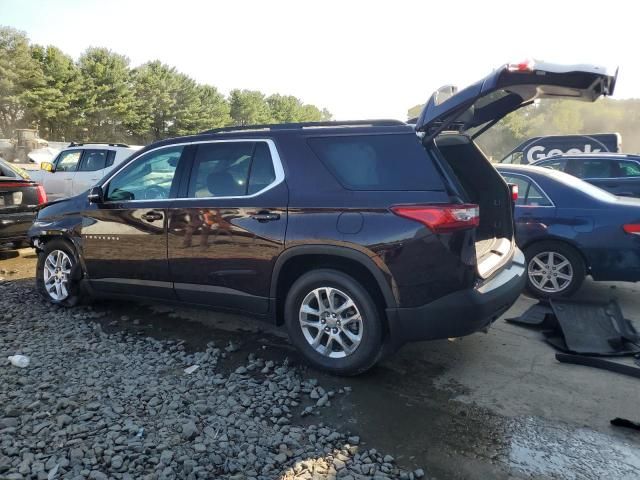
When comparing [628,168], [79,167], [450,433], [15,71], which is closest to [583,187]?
[450,433]

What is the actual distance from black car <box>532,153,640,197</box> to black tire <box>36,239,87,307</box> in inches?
321

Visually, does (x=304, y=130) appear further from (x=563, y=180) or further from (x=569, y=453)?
(x=563, y=180)

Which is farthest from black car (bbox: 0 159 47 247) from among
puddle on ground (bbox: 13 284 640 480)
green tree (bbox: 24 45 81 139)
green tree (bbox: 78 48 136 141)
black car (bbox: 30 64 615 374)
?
green tree (bbox: 78 48 136 141)

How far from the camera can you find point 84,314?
4.96 meters

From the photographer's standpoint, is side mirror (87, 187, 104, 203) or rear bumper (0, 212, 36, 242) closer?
side mirror (87, 187, 104, 203)

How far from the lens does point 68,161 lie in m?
11.3

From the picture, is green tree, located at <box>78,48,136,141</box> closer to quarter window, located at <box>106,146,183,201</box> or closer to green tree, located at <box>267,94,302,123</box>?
green tree, located at <box>267,94,302,123</box>

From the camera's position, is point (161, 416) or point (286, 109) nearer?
point (161, 416)

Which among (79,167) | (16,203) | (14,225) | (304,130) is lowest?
(14,225)

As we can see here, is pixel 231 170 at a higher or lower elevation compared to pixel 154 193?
higher

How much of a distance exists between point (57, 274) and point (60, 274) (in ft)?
0.17

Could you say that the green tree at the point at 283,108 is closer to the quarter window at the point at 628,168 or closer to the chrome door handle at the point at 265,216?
the quarter window at the point at 628,168

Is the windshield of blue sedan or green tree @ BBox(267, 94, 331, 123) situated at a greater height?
green tree @ BBox(267, 94, 331, 123)

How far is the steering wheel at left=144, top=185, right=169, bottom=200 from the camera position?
14.3 ft
